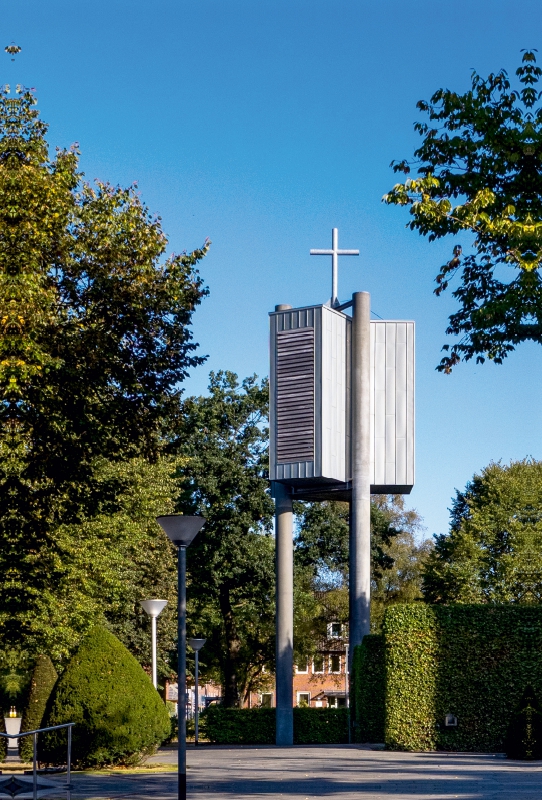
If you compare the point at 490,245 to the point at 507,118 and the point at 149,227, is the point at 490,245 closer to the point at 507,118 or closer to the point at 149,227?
the point at 507,118

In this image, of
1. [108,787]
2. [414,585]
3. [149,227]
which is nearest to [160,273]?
[149,227]

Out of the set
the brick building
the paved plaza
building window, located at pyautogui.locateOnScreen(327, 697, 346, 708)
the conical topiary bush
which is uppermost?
the conical topiary bush

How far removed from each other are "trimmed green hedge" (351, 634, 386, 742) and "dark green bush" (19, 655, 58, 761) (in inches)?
339

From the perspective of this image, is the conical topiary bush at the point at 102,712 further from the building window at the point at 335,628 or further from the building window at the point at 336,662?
the building window at the point at 336,662

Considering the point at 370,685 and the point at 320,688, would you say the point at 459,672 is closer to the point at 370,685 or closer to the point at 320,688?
the point at 370,685

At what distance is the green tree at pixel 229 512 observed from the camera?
179 feet

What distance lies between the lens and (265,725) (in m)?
41.1

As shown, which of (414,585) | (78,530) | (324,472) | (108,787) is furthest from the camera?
(414,585)

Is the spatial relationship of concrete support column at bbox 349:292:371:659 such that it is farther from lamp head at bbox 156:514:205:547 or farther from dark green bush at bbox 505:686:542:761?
lamp head at bbox 156:514:205:547

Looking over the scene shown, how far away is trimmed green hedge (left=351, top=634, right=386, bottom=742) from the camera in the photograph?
1273 inches

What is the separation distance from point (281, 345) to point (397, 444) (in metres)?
4.74

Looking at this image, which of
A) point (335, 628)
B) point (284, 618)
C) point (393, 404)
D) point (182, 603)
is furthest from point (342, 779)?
point (335, 628)

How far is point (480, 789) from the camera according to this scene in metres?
17.6

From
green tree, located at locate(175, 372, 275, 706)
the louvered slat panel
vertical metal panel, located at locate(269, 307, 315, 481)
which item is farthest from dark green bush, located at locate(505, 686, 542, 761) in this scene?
green tree, located at locate(175, 372, 275, 706)
